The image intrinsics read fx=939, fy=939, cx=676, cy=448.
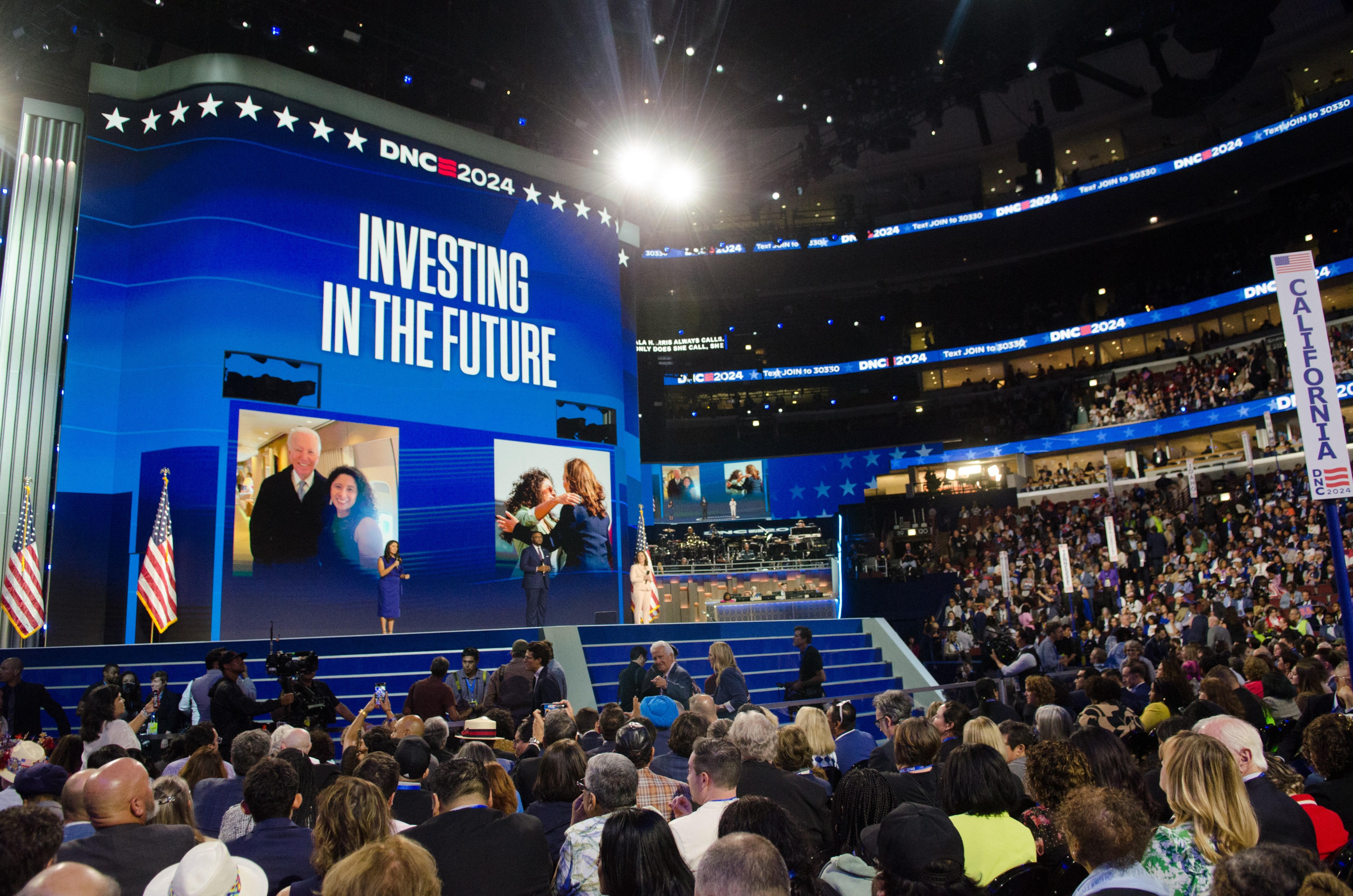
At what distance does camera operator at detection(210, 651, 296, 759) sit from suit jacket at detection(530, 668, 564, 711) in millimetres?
2433

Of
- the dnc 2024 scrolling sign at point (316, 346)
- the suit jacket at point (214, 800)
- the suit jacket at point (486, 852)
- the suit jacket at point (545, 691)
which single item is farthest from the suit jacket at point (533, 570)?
the suit jacket at point (486, 852)

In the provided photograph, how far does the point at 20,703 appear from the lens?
911 cm

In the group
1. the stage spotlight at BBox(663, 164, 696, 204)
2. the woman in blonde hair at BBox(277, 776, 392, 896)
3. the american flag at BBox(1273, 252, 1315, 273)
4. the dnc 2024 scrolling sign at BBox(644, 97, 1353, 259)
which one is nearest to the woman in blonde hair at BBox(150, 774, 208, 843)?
the woman in blonde hair at BBox(277, 776, 392, 896)

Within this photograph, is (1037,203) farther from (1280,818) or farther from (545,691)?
(1280,818)

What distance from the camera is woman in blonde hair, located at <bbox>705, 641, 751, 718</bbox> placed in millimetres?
9289

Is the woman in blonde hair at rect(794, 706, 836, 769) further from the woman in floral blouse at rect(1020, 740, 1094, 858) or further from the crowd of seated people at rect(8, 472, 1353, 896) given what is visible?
the woman in floral blouse at rect(1020, 740, 1094, 858)

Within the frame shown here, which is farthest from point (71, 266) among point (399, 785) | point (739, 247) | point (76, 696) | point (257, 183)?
point (739, 247)

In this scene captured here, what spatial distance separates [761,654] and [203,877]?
43.5 ft

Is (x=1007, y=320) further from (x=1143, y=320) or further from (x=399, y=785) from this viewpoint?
(x=399, y=785)

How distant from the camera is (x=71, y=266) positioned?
15688 millimetres

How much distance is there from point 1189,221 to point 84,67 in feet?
115

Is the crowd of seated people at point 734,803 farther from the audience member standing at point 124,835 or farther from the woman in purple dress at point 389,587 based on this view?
the woman in purple dress at point 389,587

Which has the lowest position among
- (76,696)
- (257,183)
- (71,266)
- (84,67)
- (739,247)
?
(76,696)

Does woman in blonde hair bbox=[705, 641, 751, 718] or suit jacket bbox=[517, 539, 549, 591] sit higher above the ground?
suit jacket bbox=[517, 539, 549, 591]
